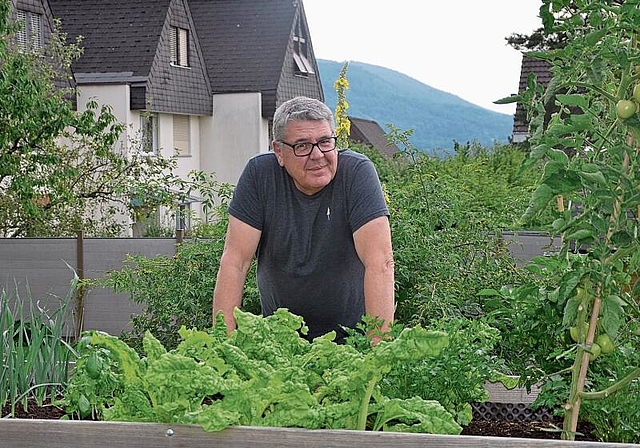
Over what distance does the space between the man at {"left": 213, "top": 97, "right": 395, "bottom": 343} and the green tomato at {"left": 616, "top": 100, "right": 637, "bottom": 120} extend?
1.29 meters

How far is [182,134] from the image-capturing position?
27.6 meters

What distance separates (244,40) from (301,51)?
86.4 inches

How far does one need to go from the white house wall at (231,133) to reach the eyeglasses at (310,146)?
25.0m

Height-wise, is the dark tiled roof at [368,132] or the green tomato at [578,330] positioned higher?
the dark tiled roof at [368,132]

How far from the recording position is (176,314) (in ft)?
18.0

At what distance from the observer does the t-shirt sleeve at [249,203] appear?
3.27 meters

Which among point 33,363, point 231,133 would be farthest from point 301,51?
point 33,363

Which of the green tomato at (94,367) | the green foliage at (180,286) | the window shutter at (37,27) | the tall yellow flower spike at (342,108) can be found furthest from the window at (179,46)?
the green tomato at (94,367)

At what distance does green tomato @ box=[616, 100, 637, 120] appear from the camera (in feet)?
5.96

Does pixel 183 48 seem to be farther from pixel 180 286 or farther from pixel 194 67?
pixel 180 286

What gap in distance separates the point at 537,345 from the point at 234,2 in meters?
29.6

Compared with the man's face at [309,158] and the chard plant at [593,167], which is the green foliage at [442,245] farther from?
the chard plant at [593,167]

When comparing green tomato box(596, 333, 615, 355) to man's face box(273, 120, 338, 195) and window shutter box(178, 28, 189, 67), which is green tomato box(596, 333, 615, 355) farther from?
window shutter box(178, 28, 189, 67)

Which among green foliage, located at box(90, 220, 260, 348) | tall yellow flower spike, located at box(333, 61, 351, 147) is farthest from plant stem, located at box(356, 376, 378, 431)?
tall yellow flower spike, located at box(333, 61, 351, 147)
